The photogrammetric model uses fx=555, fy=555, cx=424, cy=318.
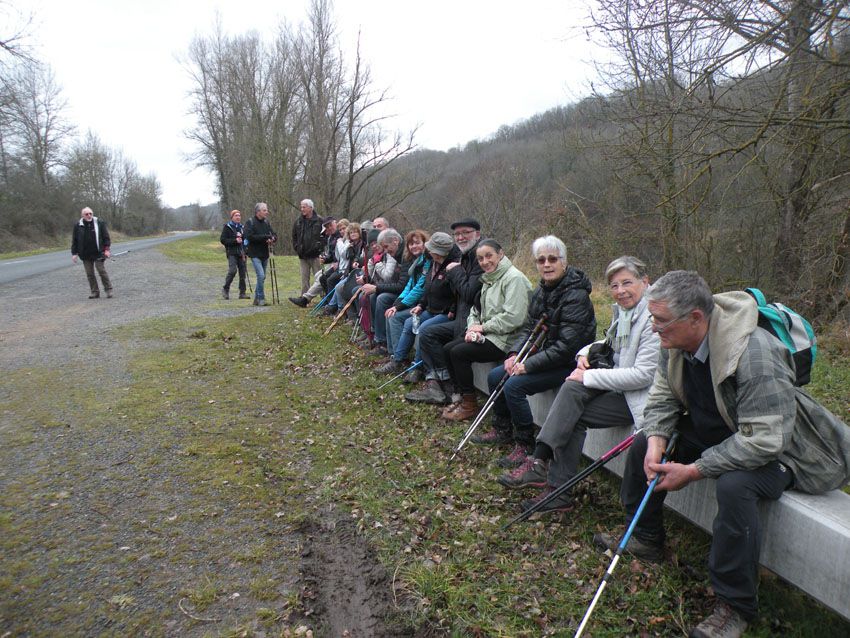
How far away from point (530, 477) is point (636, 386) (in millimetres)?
957

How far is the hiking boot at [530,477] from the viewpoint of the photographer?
3.80 m

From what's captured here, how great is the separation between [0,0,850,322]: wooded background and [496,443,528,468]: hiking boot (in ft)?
15.3

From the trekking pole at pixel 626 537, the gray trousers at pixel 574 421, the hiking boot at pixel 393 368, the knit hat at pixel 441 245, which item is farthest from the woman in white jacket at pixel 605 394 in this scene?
the hiking boot at pixel 393 368

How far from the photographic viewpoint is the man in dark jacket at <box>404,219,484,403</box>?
564cm

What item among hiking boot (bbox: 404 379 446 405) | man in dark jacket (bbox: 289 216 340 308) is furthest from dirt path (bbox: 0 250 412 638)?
man in dark jacket (bbox: 289 216 340 308)

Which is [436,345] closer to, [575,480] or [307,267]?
[575,480]

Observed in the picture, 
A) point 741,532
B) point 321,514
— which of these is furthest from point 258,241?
point 741,532

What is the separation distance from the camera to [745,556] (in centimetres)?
244

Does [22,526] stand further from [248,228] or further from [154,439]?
[248,228]

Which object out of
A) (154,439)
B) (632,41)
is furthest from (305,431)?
(632,41)

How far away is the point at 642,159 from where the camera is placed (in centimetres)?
910

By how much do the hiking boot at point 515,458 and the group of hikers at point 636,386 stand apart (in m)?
0.01

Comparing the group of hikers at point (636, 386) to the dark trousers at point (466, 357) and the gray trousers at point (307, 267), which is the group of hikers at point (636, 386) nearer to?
the dark trousers at point (466, 357)

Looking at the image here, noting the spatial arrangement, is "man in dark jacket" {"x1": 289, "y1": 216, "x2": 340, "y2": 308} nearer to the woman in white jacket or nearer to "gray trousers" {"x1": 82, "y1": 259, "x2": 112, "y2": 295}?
"gray trousers" {"x1": 82, "y1": 259, "x2": 112, "y2": 295}
